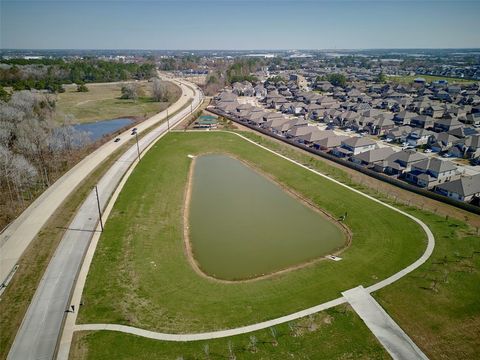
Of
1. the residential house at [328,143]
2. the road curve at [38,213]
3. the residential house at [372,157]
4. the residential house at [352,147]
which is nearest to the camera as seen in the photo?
the road curve at [38,213]

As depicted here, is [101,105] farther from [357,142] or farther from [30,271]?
[30,271]

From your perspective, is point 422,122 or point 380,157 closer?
point 380,157

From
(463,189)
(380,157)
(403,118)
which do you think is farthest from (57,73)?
(463,189)

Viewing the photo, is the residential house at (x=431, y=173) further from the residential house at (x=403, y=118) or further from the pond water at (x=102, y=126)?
the pond water at (x=102, y=126)

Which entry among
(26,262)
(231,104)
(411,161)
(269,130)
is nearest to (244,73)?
(231,104)

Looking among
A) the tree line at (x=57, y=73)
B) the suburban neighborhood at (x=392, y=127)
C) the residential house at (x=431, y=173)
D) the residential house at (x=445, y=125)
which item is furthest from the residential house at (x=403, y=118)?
the tree line at (x=57, y=73)

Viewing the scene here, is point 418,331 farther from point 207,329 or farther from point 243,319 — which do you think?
point 207,329

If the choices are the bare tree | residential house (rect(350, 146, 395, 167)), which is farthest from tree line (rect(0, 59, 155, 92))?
residential house (rect(350, 146, 395, 167))
